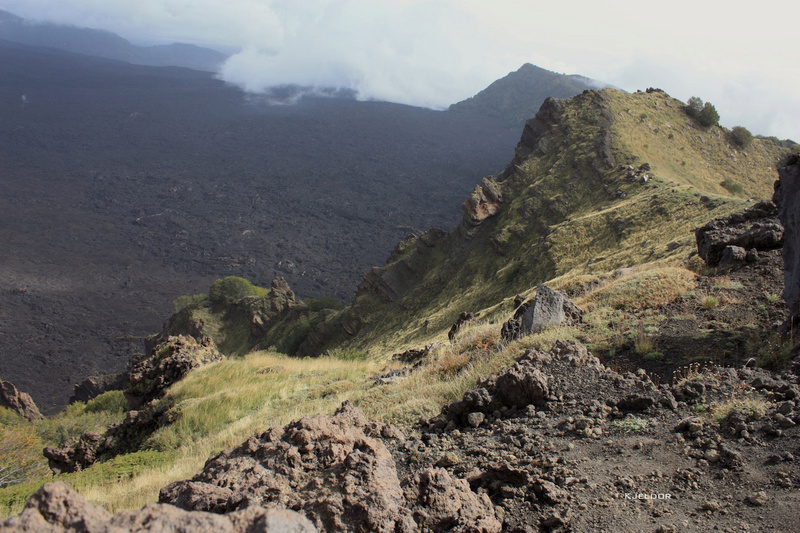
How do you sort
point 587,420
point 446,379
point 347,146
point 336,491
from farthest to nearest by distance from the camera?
1. point 347,146
2. point 446,379
3. point 587,420
4. point 336,491

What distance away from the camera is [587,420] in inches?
160

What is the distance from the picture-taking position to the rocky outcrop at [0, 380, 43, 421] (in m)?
25.8

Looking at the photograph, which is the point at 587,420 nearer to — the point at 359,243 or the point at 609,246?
the point at 609,246

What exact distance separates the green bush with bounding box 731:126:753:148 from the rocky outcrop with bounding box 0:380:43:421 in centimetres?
4200

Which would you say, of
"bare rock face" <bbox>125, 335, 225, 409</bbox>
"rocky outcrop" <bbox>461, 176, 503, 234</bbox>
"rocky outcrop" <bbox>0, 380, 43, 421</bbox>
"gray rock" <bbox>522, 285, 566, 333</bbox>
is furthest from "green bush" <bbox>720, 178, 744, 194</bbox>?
"rocky outcrop" <bbox>0, 380, 43, 421</bbox>

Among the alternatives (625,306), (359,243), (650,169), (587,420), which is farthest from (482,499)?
(359,243)

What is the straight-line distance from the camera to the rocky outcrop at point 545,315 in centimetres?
718

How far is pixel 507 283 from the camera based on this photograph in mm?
20422

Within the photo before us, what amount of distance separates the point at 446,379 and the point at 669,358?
8.33ft

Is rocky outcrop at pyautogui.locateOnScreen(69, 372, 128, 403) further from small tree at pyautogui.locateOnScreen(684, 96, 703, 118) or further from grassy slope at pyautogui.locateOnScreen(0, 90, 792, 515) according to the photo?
small tree at pyautogui.locateOnScreen(684, 96, 703, 118)

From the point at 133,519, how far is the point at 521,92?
507ft

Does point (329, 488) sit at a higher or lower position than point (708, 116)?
lower

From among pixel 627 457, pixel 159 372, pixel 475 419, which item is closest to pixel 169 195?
pixel 159 372

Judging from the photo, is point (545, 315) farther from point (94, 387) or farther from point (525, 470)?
point (94, 387)
